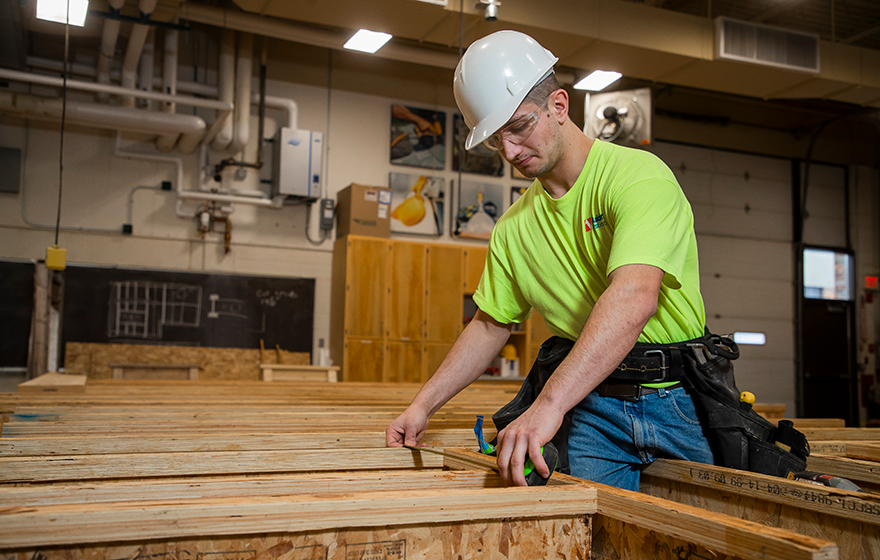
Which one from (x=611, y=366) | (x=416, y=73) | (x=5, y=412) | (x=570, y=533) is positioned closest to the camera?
(x=570, y=533)

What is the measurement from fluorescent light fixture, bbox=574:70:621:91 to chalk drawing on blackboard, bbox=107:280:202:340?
15.1ft

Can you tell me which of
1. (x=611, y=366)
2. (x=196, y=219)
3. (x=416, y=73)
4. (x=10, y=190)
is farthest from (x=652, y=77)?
(x=10, y=190)

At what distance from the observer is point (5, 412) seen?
7.22 ft

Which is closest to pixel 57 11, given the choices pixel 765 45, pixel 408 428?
pixel 408 428

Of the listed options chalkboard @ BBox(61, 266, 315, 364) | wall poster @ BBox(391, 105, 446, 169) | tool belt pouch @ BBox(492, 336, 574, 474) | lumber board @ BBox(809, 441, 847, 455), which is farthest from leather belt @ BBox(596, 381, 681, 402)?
wall poster @ BBox(391, 105, 446, 169)

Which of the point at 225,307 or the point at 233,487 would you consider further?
the point at 225,307

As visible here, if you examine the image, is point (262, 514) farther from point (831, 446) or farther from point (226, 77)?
point (226, 77)

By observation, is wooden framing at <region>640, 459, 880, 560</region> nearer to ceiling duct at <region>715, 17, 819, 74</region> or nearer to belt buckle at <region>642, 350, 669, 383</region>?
belt buckle at <region>642, 350, 669, 383</region>

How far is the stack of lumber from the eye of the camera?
0.85 m

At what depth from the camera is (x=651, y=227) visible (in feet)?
4.44

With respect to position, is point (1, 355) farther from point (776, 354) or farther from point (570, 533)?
point (776, 354)

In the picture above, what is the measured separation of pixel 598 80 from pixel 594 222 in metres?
5.72

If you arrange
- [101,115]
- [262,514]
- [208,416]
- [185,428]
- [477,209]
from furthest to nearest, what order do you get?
[477,209], [101,115], [208,416], [185,428], [262,514]

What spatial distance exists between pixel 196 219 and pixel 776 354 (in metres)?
8.10
